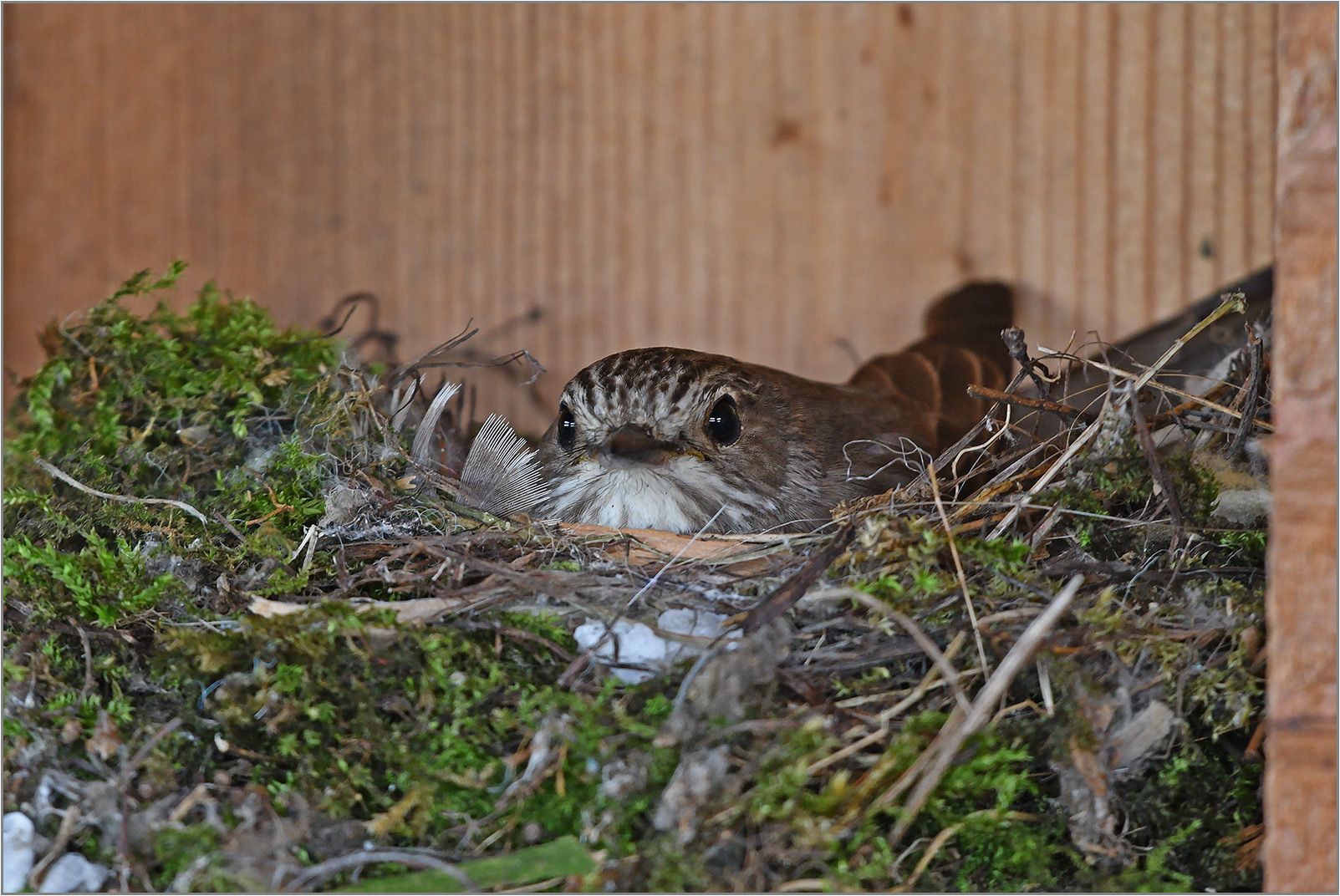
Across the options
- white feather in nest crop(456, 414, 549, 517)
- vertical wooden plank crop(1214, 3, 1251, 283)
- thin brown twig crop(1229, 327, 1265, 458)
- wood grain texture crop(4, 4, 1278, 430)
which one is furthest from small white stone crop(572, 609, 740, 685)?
vertical wooden plank crop(1214, 3, 1251, 283)

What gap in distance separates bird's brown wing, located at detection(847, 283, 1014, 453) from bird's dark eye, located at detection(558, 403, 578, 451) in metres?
1.10

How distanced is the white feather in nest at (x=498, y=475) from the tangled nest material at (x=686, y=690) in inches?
8.8

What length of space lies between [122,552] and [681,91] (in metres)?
2.53

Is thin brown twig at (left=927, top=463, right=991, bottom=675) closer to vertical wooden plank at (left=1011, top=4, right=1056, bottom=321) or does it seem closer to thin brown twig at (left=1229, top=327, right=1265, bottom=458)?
thin brown twig at (left=1229, top=327, right=1265, bottom=458)

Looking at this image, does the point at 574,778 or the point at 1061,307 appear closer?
the point at 574,778

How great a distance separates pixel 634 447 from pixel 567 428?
410 millimetres

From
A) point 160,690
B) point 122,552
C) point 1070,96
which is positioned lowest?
point 160,690

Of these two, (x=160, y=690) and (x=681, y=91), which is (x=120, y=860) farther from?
(x=681, y=91)

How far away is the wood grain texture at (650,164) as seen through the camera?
138 inches

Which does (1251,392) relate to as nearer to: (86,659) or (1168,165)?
(1168,165)

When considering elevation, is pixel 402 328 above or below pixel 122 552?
above

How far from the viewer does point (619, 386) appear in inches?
103

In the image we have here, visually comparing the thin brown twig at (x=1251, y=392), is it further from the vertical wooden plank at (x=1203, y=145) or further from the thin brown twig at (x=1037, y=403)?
the vertical wooden plank at (x=1203, y=145)

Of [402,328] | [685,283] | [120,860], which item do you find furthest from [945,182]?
[120,860]
